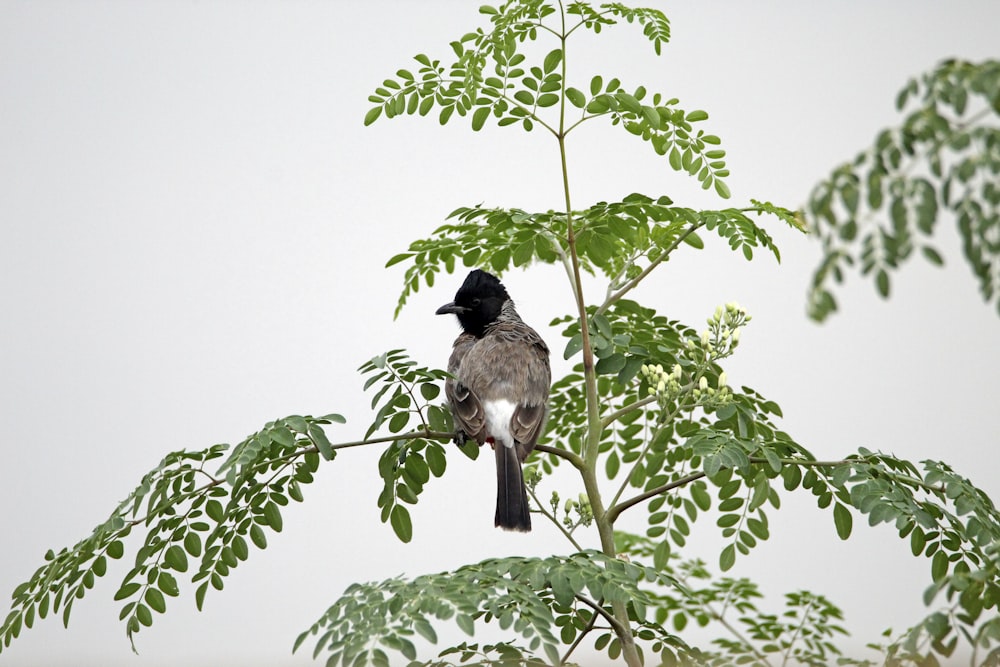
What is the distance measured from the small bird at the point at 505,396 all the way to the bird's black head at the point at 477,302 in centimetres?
5

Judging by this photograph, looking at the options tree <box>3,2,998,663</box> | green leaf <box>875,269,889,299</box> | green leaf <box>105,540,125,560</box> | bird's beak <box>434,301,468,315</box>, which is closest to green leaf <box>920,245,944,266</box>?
green leaf <box>875,269,889,299</box>

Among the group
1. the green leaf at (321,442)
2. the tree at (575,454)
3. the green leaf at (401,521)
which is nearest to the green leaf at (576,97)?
the tree at (575,454)

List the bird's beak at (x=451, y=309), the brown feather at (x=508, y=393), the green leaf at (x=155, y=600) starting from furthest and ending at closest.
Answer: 1. the bird's beak at (x=451, y=309)
2. the brown feather at (x=508, y=393)
3. the green leaf at (x=155, y=600)

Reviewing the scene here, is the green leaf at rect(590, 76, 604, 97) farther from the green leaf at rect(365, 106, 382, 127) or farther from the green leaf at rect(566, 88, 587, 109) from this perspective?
the green leaf at rect(365, 106, 382, 127)

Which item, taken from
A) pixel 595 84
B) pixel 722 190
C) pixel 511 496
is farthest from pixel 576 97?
pixel 511 496

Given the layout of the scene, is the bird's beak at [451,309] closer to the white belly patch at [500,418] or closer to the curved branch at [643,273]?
the white belly patch at [500,418]

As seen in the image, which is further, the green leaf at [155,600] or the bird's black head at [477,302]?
the bird's black head at [477,302]

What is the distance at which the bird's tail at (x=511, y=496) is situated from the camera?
7.91 ft

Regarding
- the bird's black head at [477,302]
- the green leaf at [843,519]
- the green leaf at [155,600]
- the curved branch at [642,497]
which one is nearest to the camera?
the curved branch at [642,497]

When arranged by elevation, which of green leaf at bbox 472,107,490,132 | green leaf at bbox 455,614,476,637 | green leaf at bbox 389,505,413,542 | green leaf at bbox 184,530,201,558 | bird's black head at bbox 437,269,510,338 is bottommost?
green leaf at bbox 455,614,476,637

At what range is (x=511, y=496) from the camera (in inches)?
95.7

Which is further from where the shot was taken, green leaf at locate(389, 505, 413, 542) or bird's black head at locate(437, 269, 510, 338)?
bird's black head at locate(437, 269, 510, 338)

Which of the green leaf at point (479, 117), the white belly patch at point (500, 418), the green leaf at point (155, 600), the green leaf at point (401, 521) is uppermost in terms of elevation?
the green leaf at point (479, 117)

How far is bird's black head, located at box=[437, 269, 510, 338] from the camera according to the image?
317 cm
